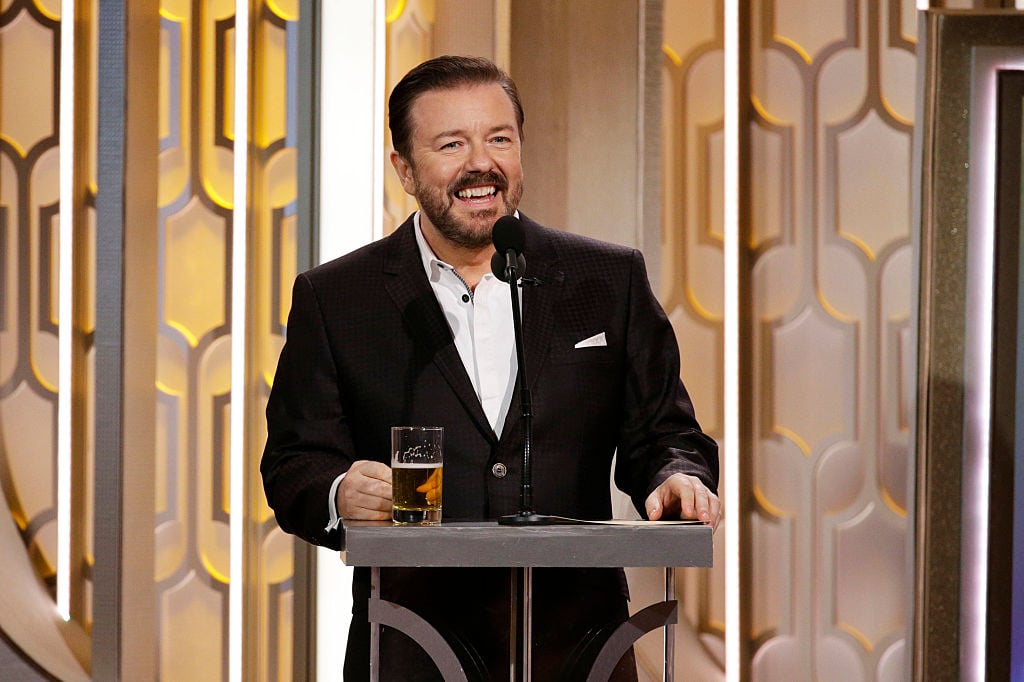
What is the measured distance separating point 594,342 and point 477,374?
0.21 m

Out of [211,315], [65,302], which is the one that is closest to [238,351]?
[211,315]

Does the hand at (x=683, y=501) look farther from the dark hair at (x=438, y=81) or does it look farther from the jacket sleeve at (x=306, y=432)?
the dark hair at (x=438, y=81)

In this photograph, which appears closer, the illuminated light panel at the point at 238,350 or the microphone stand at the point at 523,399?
the microphone stand at the point at 523,399

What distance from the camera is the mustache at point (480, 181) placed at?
1888 millimetres

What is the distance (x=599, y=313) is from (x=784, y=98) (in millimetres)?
1397

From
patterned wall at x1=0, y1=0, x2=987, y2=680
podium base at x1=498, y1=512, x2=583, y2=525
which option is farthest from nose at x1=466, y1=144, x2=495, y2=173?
patterned wall at x1=0, y1=0, x2=987, y2=680

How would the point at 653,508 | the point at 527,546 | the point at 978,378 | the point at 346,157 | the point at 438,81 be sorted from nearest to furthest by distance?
1. the point at 527,546
2. the point at 653,508
3. the point at 438,81
4. the point at 978,378
5. the point at 346,157

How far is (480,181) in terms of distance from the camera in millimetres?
1894

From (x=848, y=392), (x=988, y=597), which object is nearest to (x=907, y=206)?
(x=848, y=392)

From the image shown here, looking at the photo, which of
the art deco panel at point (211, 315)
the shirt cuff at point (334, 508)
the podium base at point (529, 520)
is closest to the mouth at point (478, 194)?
the shirt cuff at point (334, 508)

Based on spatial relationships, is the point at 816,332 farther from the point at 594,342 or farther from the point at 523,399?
the point at 523,399

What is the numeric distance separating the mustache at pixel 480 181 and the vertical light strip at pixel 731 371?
128 cm

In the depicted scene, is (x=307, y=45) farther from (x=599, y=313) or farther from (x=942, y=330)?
(x=942, y=330)

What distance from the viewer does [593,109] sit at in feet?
9.96
